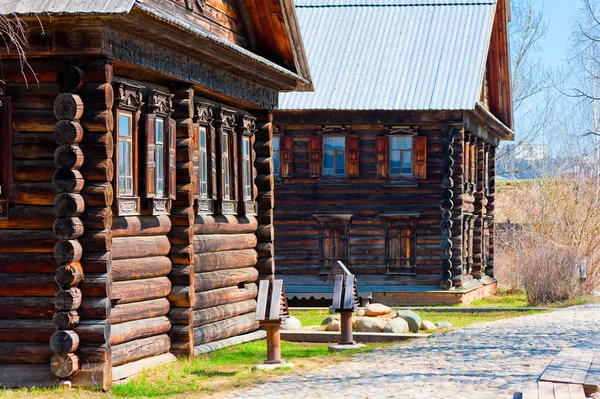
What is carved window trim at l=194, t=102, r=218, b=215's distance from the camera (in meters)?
16.4

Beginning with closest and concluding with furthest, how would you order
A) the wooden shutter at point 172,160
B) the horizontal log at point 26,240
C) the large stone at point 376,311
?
the horizontal log at point 26,240
the wooden shutter at point 172,160
the large stone at point 376,311

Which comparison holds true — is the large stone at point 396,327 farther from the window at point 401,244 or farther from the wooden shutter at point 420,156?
the wooden shutter at point 420,156

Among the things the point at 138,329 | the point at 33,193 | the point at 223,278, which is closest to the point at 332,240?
the point at 223,278

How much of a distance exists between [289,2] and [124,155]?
5.61m

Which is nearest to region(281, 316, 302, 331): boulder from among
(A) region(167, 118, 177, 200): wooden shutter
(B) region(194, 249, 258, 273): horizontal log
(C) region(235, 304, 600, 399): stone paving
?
(B) region(194, 249, 258, 273): horizontal log

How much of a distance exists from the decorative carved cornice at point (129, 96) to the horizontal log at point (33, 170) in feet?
4.44

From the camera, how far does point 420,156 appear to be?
29.3 m

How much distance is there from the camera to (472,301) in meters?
30.8

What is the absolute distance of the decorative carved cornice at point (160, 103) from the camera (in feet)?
47.5

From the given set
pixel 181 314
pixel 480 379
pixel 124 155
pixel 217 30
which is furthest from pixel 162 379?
pixel 217 30

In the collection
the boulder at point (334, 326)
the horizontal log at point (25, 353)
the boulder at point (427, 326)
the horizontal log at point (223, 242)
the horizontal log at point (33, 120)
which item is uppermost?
the horizontal log at point (33, 120)

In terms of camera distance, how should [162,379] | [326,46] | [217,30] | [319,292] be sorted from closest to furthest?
[162,379], [217,30], [319,292], [326,46]

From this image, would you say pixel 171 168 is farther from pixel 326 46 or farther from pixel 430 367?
pixel 326 46

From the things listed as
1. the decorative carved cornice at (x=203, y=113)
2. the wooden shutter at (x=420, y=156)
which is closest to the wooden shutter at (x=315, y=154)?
the wooden shutter at (x=420, y=156)
